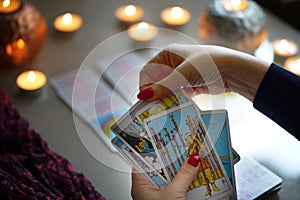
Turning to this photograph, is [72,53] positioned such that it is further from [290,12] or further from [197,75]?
[290,12]

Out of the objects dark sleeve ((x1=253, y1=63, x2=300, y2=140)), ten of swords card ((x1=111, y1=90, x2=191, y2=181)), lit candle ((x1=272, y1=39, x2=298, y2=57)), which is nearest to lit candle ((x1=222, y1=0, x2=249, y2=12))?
lit candle ((x1=272, y1=39, x2=298, y2=57))

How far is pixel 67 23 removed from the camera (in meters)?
1.63

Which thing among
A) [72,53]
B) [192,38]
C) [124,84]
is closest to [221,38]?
[192,38]

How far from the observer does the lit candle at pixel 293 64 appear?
1.48m

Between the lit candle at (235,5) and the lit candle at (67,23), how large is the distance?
451mm

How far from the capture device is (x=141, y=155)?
1051 mm

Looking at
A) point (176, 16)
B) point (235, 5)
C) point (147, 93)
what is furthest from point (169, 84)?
point (176, 16)

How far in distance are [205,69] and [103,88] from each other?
40 cm

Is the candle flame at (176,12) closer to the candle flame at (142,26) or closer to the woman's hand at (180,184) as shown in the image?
the candle flame at (142,26)

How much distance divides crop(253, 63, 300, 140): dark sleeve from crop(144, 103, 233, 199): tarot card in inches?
6.2

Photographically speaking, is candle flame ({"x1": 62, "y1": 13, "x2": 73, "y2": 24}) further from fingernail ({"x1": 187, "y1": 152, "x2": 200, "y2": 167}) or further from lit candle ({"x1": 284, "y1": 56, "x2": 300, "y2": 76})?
fingernail ({"x1": 187, "y1": 152, "x2": 200, "y2": 167})

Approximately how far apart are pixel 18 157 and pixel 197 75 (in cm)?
44

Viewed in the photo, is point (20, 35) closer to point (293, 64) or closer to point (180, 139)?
point (180, 139)

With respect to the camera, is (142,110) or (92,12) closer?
(142,110)
